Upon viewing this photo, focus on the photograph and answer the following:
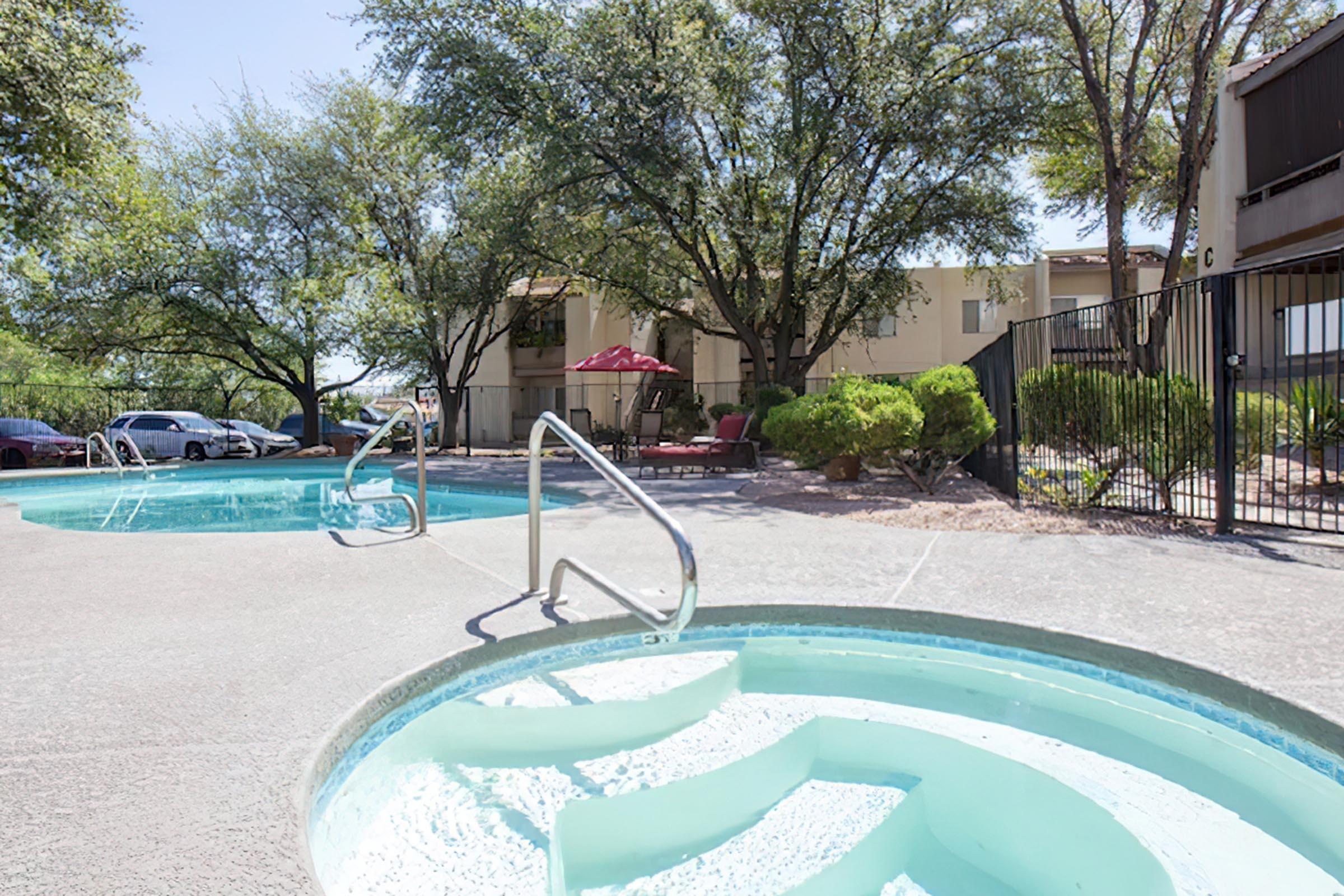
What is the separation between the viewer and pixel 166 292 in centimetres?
1983

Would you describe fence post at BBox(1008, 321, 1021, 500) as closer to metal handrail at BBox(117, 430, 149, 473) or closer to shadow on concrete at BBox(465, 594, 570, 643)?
shadow on concrete at BBox(465, 594, 570, 643)

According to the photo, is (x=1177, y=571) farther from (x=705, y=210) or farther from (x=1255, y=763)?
(x=705, y=210)

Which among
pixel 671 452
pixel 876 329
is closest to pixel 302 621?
pixel 671 452

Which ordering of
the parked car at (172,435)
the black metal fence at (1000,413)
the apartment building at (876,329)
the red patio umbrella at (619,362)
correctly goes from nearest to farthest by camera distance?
the black metal fence at (1000,413)
the red patio umbrella at (619,362)
the parked car at (172,435)
the apartment building at (876,329)

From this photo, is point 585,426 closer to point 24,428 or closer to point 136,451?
point 136,451

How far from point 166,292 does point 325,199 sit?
4.48 m

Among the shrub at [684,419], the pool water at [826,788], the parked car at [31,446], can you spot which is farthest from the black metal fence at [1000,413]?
the parked car at [31,446]

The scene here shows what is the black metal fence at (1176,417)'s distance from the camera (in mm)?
6441

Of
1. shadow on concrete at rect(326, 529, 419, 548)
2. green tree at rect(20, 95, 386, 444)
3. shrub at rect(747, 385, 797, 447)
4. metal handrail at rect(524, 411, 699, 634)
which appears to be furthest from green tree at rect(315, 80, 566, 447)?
metal handrail at rect(524, 411, 699, 634)

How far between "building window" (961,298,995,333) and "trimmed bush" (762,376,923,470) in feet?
67.0

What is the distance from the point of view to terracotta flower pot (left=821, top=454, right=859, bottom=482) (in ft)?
38.4

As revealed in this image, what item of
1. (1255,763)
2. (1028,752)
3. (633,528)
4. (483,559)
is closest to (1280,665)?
(1255,763)

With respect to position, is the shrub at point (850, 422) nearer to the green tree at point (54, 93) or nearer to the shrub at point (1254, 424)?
the shrub at point (1254, 424)

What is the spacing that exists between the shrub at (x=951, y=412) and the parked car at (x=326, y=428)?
19.6 metres
